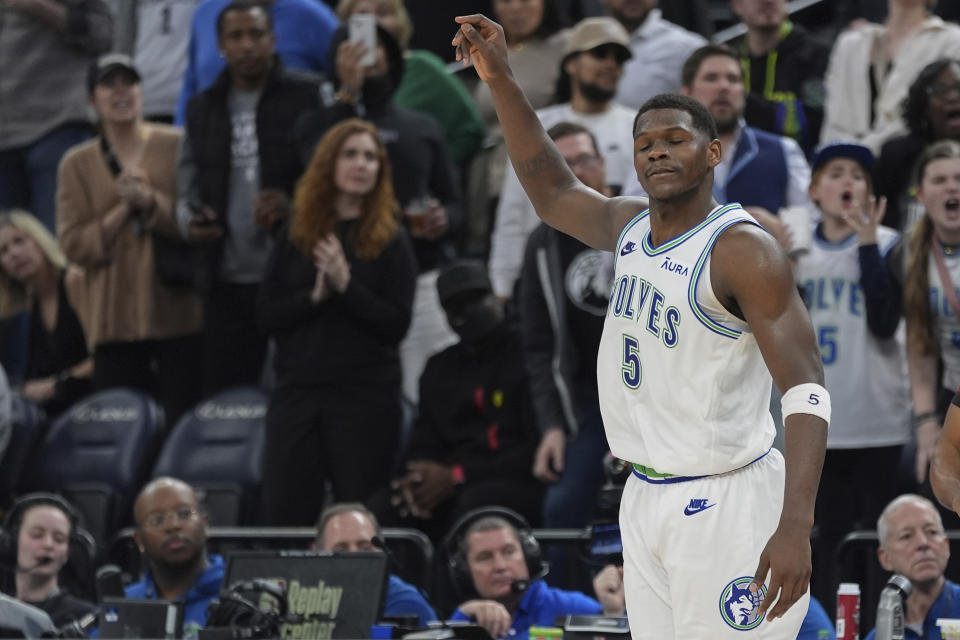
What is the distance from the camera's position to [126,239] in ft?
31.2

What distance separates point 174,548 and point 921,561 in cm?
322

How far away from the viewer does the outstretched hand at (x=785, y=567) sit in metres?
4.00

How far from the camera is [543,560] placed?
7.43m

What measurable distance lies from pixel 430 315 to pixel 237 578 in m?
3.12

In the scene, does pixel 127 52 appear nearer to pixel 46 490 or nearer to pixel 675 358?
pixel 46 490

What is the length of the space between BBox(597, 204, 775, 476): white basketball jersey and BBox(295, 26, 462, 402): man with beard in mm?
4471

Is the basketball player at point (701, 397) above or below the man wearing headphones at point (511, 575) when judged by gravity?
above

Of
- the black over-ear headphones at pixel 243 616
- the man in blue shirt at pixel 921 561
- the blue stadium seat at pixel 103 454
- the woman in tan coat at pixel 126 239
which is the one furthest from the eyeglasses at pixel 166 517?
the man in blue shirt at pixel 921 561

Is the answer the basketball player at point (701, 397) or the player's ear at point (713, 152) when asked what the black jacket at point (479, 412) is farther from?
the player's ear at point (713, 152)

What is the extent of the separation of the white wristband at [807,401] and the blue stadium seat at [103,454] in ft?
18.5

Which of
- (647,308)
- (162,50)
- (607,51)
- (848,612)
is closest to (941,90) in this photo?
(607,51)

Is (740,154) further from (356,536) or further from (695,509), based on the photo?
(695,509)

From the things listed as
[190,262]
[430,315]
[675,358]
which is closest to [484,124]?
[430,315]

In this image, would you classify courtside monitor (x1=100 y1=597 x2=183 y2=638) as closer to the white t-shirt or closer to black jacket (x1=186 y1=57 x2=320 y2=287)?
black jacket (x1=186 y1=57 x2=320 y2=287)
